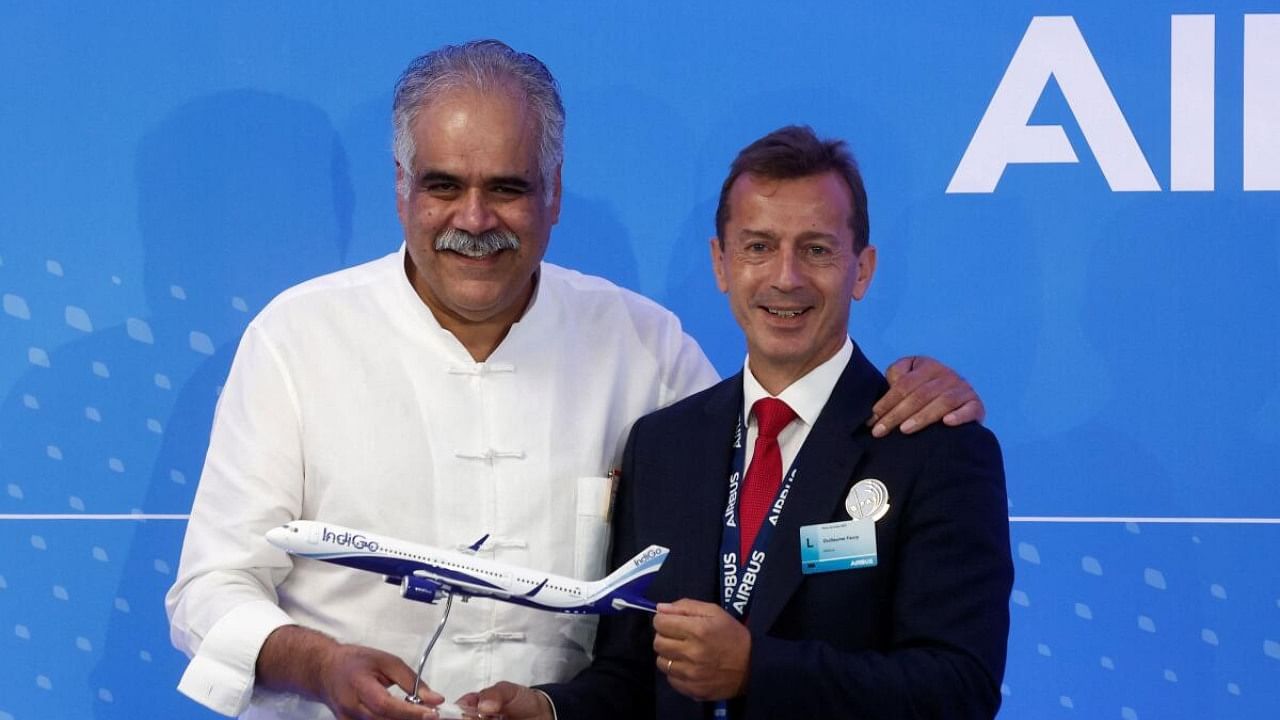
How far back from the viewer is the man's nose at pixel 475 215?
2750mm

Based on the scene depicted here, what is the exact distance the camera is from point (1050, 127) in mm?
3443

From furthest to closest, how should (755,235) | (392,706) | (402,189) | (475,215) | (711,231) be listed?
(711,231) < (402,189) < (475,215) < (755,235) < (392,706)

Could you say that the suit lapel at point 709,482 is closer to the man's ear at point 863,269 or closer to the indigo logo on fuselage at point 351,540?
the man's ear at point 863,269

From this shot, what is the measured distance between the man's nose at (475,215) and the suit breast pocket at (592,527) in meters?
0.55

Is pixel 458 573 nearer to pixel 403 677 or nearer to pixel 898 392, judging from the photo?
pixel 403 677

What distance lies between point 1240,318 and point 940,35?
96 cm

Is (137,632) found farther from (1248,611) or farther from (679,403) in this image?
(1248,611)

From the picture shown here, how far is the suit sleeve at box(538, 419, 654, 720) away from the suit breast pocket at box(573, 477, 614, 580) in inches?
1.0

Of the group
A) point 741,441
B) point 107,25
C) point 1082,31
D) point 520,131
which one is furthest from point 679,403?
point 107,25

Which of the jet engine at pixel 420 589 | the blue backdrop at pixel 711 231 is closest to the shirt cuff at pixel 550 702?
the jet engine at pixel 420 589

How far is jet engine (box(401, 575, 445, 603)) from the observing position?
2.50 meters

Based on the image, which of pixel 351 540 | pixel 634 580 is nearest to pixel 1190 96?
pixel 634 580

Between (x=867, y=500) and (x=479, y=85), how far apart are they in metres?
1.06

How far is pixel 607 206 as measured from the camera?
11.6 feet
